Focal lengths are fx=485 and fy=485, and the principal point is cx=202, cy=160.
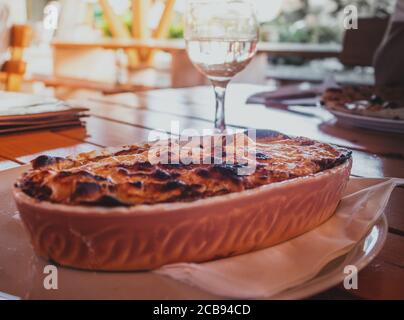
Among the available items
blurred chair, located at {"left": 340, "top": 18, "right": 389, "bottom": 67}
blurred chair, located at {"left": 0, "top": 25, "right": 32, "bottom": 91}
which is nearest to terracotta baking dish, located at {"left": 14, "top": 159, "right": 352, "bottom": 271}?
blurred chair, located at {"left": 340, "top": 18, "right": 389, "bottom": 67}

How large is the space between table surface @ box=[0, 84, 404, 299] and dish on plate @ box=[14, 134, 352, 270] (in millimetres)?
71

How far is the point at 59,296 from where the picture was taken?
31 cm

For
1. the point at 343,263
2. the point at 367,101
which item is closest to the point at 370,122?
the point at 367,101

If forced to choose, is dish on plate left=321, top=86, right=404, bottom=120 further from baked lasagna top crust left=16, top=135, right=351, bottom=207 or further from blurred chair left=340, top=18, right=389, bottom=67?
blurred chair left=340, top=18, right=389, bottom=67

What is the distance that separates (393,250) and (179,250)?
0.20 meters

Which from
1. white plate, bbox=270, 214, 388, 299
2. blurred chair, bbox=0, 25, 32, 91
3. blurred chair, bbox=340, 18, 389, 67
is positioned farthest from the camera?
blurred chair, bbox=0, 25, 32, 91

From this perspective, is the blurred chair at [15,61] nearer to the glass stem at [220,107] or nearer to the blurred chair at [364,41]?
the blurred chair at [364,41]

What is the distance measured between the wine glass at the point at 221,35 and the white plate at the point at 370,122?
0.74 ft

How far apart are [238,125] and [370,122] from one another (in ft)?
0.79

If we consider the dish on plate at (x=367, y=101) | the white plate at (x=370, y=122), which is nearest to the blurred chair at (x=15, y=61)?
the dish on plate at (x=367, y=101)

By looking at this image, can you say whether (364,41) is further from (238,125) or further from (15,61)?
(15,61)

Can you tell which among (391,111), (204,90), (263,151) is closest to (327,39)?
(204,90)

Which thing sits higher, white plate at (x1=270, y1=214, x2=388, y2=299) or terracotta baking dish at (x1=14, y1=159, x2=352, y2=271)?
terracotta baking dish at (x1=14, y1=159, x2=352, y2=271)

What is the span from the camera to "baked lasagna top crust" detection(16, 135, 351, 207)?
1.09 ft
